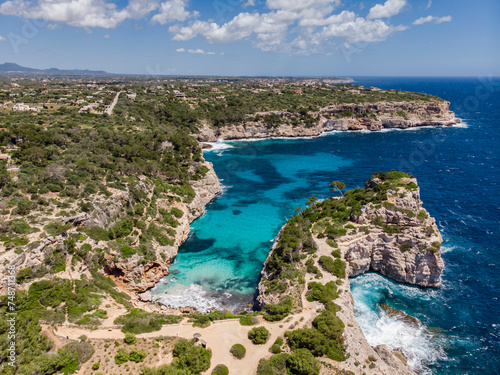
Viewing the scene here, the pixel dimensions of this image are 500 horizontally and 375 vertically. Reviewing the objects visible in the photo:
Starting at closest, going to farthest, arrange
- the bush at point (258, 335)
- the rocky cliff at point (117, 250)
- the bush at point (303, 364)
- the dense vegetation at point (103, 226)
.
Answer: the bush at point (303, 364) → the dense vegetation at point (103, 226) → the bush at point (258, 335) → the rocky cliff at point (117, 250)

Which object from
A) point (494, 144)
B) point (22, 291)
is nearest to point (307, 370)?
point (22, 291)

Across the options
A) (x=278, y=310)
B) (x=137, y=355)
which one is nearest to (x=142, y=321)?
(x=137, y=355)

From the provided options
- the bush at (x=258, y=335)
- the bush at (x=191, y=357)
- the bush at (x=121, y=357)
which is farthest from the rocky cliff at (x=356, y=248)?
the bush at (x=121, y=357)

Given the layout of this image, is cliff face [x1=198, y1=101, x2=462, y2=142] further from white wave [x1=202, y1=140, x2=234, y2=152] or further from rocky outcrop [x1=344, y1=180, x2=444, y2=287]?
rocky outcrop [x1=344, y1=180, x2=444, y2=287]

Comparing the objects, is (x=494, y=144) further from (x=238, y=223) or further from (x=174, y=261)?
(x=174, y=261)

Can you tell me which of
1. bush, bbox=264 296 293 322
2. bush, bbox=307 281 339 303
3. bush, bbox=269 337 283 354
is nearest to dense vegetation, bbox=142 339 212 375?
bush, bbox=269 337 283 354

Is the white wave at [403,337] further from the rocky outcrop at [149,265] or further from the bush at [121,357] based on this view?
the rocky outcrop at [149,265]
